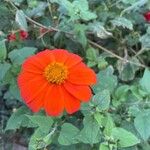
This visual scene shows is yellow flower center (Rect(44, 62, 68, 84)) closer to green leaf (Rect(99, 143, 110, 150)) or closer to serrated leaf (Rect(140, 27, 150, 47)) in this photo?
green leaf (Rect(99, 143, 110, 150))

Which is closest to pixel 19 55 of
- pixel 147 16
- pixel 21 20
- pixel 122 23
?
pixel 21 20

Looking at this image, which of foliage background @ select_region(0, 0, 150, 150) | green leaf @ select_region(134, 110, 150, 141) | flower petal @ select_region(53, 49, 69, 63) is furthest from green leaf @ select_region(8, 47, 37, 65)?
green leaf @ select_region(134, 110, 150, 141)

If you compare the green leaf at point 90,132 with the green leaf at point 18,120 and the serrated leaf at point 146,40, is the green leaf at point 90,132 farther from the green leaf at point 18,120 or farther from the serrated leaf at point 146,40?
the serrated leaf at point 146,40

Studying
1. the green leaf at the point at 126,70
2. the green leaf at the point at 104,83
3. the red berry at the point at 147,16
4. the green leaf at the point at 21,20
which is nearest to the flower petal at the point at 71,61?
the green leaf at the point at 104,83

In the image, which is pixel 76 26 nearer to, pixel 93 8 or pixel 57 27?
pixel 57 27

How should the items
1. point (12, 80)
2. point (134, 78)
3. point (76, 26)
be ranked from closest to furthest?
point (12, 80)
point (76, 26)
point (134, 78)

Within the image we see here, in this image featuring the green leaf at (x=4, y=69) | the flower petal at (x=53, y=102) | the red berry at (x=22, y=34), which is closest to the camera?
the flower petal at (x=53, y=102)

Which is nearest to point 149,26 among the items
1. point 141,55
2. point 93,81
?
point 141,55

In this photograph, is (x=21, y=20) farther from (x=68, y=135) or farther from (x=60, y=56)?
(x=68, y=135)
